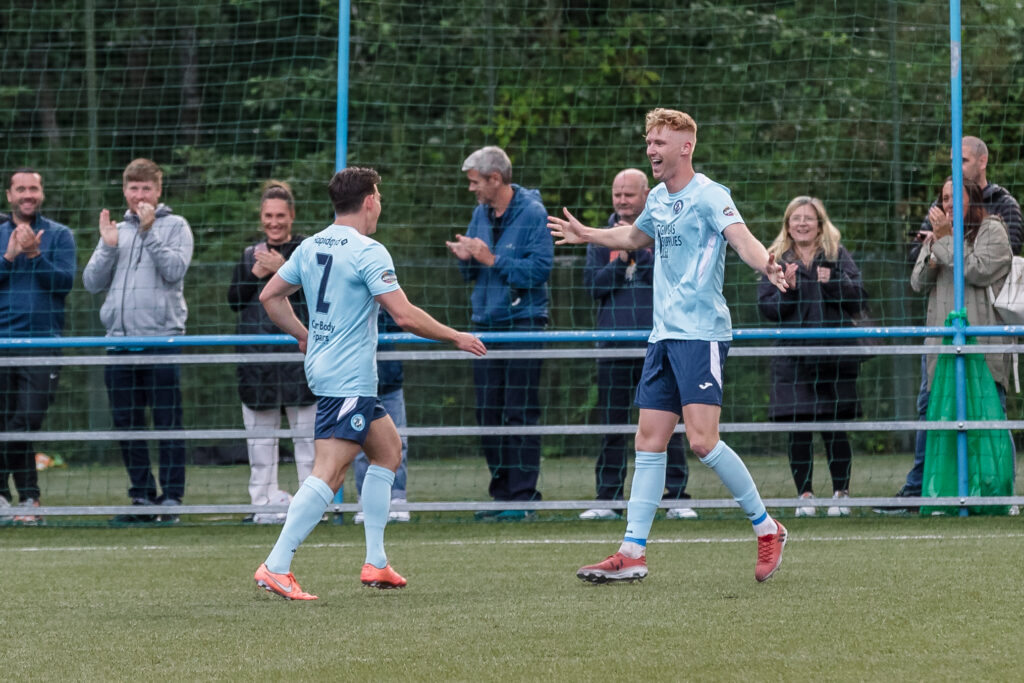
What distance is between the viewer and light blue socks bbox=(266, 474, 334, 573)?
19.6 feet

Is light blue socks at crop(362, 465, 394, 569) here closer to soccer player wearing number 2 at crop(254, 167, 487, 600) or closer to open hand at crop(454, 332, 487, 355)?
soccer player wearing number 2 at crop(254, 167, 487, 600)

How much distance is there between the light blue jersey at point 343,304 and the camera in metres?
6.16

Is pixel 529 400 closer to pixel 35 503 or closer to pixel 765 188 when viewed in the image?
pixel 35 503

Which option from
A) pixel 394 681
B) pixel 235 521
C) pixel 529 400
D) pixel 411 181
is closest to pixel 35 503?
pixel 235 521

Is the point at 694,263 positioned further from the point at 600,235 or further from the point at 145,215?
the point at 145,215

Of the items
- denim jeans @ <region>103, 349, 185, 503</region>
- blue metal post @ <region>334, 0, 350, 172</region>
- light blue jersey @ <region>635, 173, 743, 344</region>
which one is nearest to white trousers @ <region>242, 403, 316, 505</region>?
denim jeans @ <region>103, 349, 185, 503</region>

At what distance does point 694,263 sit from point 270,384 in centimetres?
407

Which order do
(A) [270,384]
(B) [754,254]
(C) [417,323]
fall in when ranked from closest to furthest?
(B) [754,254]
(C) [417,323]
(A) [270,384]

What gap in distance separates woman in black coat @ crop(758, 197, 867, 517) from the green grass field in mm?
1007

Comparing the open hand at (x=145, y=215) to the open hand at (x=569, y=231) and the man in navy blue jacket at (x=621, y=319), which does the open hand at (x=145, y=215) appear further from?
the open hand at (x=569, y=231)

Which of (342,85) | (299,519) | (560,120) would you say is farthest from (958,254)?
(560,120)

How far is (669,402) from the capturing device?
6434 mm

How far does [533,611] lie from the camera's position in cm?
550

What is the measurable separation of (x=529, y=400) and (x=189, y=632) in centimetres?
447
